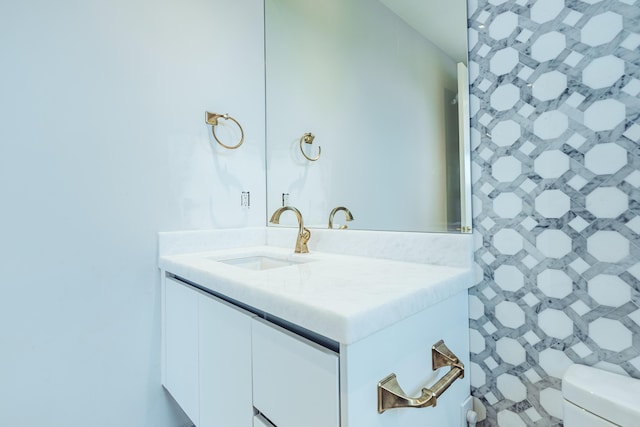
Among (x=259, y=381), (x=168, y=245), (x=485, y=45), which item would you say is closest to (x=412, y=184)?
(x=485, y=45)

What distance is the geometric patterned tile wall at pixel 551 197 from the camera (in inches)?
23.1

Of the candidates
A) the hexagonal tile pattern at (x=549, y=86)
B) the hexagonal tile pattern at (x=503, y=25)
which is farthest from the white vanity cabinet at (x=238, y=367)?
the hexagonal tile pattern at (x=503, y=25)

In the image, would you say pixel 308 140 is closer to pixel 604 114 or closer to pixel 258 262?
pixel 258 262

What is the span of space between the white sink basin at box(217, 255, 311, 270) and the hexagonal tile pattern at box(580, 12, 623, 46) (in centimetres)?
99

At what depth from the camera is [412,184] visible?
0.98 m

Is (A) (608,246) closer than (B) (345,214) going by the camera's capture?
Yes

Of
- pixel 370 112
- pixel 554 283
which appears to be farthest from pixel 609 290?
pixel 370 112

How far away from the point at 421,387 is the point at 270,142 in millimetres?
1178

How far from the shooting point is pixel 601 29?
0.60m

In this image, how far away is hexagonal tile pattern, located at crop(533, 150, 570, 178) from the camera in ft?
2.13

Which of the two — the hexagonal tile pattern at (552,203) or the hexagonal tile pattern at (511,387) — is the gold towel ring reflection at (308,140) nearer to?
the hexagonal tile pattern at (552,203)

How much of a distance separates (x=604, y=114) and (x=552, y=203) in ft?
0.64

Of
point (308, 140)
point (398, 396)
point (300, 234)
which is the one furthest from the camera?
point (308, 140)

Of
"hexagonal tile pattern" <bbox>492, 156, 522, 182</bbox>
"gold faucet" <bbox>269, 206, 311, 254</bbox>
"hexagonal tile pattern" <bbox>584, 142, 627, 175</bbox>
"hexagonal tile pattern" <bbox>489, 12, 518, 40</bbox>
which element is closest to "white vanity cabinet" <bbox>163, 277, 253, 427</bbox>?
"gold faucet" <bbox>269, 206, 311, 254</bbox>
